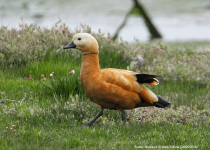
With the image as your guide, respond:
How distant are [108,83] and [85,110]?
1.00m

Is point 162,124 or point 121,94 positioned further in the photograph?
point 162,124

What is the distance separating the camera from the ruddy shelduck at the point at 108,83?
4.60m

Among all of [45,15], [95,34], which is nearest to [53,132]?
[95,34]

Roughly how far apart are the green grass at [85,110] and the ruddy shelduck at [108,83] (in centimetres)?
42

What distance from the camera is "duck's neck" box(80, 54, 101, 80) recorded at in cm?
466

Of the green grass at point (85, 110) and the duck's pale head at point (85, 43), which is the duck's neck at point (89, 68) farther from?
the green grass at point (85, 110)

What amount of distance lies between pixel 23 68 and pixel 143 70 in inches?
125

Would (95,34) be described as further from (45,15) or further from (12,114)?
(45,15)

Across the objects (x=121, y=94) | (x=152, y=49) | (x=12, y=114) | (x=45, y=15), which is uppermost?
(x=45, y=15)

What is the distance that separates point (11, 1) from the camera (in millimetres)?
18797

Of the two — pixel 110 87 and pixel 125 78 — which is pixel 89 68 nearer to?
pixel 110 87

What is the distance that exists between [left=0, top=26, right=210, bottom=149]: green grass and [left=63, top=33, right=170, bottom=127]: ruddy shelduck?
417 mm

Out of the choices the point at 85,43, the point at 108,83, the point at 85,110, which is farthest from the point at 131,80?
the point at 85,110

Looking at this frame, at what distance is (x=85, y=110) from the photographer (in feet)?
17.7
